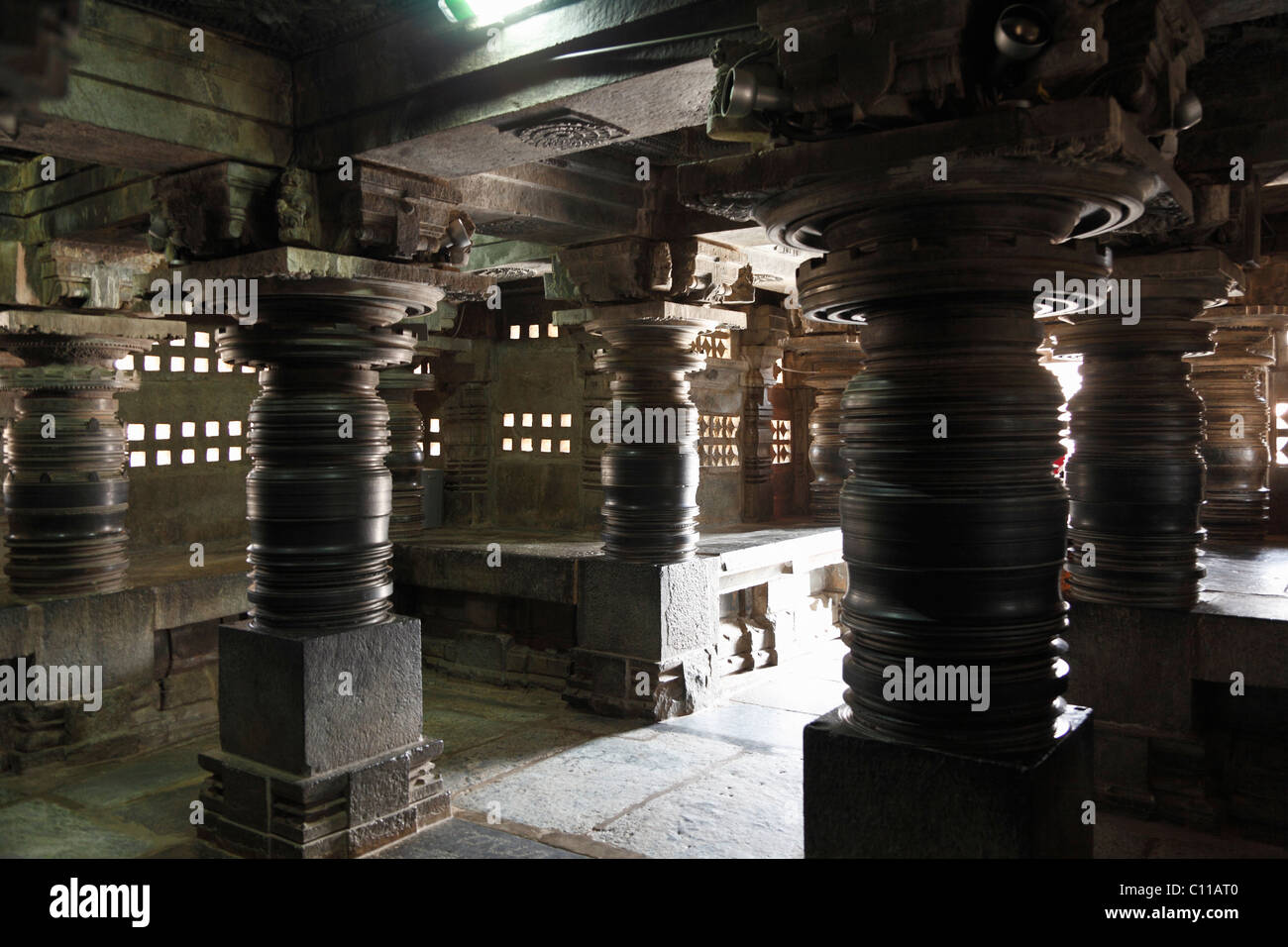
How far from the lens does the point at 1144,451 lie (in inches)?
191

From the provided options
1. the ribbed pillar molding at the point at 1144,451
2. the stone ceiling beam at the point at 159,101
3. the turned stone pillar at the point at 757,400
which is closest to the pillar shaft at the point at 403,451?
the turned stone pillar at the point at 757,400

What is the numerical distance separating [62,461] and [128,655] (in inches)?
54.5

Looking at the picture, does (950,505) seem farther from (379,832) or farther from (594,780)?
(594,780)

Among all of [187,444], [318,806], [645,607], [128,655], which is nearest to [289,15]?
[318,806]

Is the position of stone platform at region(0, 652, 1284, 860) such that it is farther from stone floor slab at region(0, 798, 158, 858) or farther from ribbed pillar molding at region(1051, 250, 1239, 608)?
ribbed pillar molding at region(1051, 250, 1239, 608)

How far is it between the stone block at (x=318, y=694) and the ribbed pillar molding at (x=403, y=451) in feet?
14.4

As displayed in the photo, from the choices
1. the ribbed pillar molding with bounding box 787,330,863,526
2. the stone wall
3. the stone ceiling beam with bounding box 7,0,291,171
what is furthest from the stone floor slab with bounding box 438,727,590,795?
the ribbed pillar molding with bounding box 787,330,863,526

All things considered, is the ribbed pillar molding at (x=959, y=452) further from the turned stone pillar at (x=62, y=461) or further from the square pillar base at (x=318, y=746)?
the turned stone pillar at (x=62, y=461)

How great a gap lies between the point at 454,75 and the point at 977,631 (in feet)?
9.69

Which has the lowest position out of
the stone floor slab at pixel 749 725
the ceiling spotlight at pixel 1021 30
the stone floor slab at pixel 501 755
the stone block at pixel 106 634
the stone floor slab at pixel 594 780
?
the stone floor slab at pixel 749 725

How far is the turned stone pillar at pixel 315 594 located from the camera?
423cm

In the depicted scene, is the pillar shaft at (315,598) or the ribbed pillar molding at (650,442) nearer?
the pillar shaft at (315,598)

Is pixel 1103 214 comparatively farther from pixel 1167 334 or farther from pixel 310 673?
pixel 310 673

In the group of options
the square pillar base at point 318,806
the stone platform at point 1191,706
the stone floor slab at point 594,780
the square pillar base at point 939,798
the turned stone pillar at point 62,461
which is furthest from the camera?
the turned stone pillar at point 62,461
